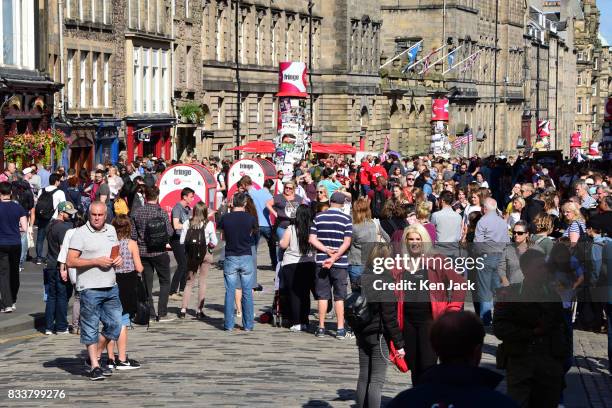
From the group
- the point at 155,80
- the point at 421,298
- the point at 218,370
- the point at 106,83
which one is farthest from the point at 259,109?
the point at 421,298

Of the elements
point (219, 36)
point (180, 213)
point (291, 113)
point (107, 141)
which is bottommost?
point (180, 213)

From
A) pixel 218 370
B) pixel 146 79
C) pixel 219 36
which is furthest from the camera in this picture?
pixel 219 36

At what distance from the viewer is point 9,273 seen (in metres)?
19.5

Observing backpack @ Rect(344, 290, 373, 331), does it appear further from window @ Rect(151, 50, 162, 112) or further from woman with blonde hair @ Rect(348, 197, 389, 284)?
window @ Rect(151, 50, 162, 112)

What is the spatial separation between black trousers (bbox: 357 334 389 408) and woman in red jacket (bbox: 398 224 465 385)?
198mm

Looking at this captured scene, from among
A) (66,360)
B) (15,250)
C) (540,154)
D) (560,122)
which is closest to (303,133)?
(540,154)

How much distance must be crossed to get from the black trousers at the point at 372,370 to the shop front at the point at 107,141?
112ft

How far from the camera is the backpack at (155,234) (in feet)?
59.0

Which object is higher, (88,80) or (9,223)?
(88,80)

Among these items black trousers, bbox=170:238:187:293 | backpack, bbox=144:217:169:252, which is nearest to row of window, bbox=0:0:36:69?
black trousers, bbox=170:238:187:293

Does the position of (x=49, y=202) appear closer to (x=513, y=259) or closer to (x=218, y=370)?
(x=513, y=259)

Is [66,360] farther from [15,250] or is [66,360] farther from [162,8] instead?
[162,8]

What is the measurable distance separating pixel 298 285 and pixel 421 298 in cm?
578

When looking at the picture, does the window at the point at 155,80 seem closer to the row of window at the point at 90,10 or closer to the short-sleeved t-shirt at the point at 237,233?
the row of window at the point at 90,10
